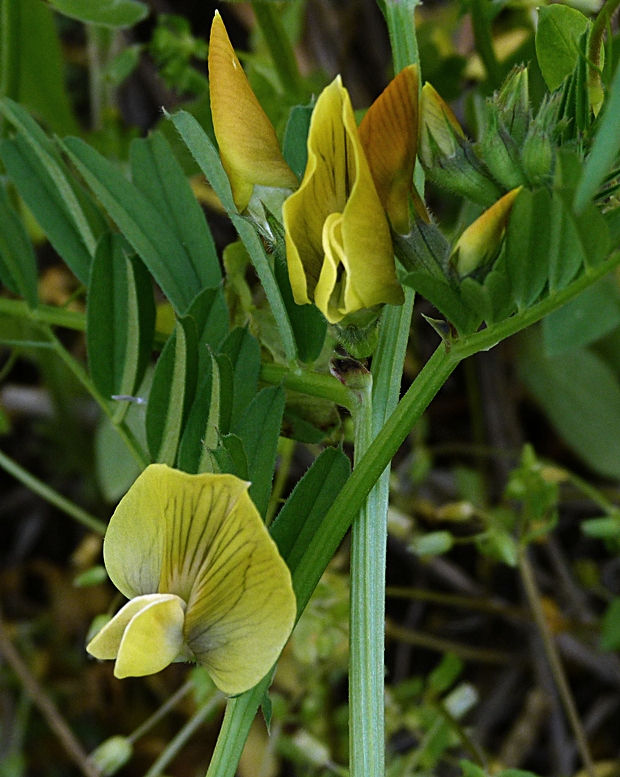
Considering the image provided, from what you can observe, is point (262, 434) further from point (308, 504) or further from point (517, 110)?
point (517, 110)

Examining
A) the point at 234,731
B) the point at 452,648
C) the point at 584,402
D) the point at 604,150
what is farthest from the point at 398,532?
the point at 604,150

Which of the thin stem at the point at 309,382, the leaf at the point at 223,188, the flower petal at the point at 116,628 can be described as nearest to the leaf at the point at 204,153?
the leaf at the point at 223,188

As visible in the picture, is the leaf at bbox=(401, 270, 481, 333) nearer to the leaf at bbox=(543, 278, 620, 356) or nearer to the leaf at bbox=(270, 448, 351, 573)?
the leaf at bbox=(270, 448, 351, 573)

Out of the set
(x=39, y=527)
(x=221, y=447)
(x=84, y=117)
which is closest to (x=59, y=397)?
(x=39, y=527)

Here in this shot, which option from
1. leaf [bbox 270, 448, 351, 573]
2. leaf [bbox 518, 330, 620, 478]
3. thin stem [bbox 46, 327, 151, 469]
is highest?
leaf [bbox 270, 448, 351, 573]

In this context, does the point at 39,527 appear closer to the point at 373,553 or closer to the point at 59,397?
the point at 59,397

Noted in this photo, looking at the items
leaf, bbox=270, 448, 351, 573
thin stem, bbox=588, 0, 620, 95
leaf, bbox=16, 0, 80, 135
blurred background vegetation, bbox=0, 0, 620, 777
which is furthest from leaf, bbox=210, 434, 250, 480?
leaf, bbox=16, 0, 80, 135
